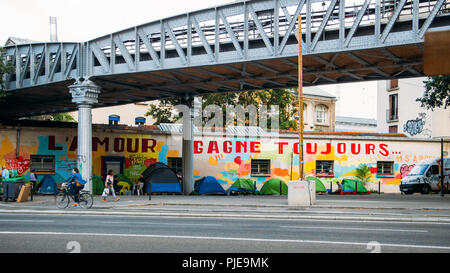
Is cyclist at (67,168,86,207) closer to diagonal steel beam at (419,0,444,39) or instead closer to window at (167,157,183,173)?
diagonal steel beam at (419,0,444,39)

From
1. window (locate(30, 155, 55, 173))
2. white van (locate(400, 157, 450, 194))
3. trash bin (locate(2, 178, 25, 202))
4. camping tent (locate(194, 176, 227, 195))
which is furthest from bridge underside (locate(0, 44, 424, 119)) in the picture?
white van (locate(400, 157, 450, 194))

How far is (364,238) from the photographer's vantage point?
11.5 metres

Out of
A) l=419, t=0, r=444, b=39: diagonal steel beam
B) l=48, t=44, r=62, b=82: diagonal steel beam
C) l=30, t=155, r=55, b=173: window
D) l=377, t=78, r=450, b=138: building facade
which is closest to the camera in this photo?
l=419, t=0, r=444, b=39: diagonal steel beam

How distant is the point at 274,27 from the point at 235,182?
1571 cm

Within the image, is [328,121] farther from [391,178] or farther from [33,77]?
[33,77]

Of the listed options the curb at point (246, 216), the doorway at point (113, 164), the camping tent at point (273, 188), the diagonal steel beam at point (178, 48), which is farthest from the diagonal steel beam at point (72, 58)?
the camping tent at point (273, 188)

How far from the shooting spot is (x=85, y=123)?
27.7 m

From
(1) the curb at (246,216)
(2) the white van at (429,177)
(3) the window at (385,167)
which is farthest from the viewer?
(3) the window at (385,167)

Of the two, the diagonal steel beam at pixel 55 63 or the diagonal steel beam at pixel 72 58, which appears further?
the diagonal steel beam at pixel 55 63

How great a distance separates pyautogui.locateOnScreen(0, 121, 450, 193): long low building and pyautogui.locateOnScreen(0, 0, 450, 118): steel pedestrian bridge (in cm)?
389

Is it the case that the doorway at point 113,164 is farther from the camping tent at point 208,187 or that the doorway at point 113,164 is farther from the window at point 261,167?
the window at point 261,167

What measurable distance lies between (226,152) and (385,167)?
1313 centimetres

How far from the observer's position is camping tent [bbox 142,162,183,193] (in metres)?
32.2

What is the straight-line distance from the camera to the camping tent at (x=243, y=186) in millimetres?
35094
